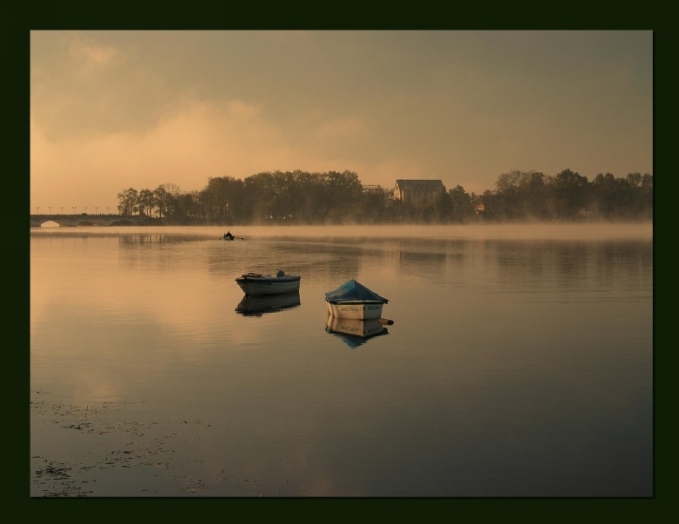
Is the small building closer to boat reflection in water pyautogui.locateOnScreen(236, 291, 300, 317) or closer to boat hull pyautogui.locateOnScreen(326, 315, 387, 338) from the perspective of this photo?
boat reflection in water pyautogui.locateOnScreen(236, 291, 300, 317)

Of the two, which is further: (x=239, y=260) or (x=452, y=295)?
(x=239, y=260)

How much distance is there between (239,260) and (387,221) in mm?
47366

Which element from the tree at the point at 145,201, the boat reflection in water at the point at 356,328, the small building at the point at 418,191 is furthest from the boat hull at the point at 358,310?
the tree at the point at 145,201

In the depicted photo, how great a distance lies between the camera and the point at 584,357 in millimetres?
22219

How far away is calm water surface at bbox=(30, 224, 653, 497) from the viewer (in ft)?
43.0

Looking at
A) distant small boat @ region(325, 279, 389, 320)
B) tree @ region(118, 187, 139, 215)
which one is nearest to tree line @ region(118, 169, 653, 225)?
tree @ region(118, 187, 139, 215)

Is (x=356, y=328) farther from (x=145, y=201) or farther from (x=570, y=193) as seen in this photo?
(x=145, y=201)

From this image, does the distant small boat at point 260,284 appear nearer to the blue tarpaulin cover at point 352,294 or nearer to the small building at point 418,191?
the blue tarpaulin cover at point 352,294

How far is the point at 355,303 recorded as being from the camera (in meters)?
28.3

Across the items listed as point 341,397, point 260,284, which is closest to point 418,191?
point 260,284

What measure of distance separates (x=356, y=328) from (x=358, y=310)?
0.77m

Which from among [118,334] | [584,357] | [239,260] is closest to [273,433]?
[584,357]

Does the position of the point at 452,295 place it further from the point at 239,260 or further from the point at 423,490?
the point at 239,260

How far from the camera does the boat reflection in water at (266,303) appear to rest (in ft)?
111
